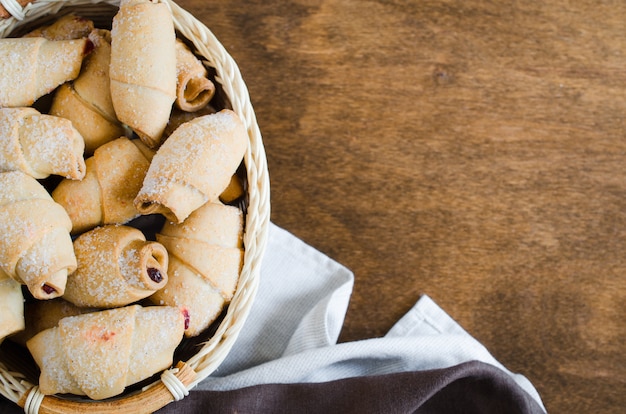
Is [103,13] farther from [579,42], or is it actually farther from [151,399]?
[579,42]

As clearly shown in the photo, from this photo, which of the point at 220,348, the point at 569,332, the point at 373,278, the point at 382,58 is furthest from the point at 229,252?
the point at 569,332

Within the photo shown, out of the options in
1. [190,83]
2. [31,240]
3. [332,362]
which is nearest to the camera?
[31,240]

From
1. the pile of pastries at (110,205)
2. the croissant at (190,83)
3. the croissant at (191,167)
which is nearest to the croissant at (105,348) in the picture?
the pile of pastries at (110,205)

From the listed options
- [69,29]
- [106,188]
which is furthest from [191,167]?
[69,29]

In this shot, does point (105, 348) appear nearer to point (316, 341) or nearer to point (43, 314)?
point (43, 314)

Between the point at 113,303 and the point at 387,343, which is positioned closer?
the point at 113,303

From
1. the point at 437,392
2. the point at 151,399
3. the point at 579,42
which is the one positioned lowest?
the point at 437,392

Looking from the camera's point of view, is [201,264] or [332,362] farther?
[332,362]
